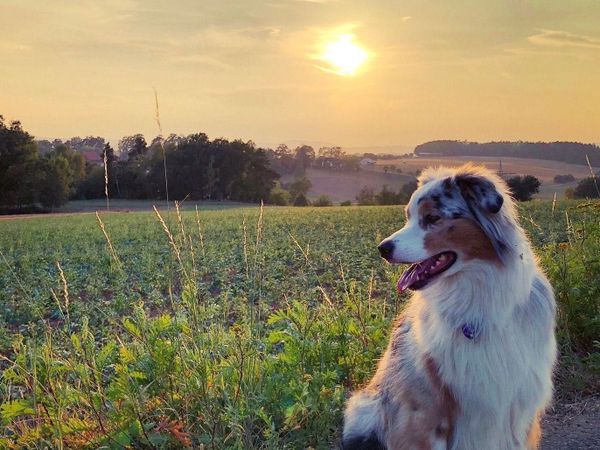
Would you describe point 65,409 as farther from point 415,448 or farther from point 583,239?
point 583,239

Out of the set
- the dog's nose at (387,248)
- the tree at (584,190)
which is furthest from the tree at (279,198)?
the dog's nose at (387,248)

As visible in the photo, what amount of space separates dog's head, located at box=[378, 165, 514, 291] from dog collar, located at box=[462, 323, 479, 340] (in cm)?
32

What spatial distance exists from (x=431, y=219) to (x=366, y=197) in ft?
215

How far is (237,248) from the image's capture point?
2130 cm

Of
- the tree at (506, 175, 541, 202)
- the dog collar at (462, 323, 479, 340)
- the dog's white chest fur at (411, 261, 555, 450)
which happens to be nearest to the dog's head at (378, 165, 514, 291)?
the dog's white chest fur at (411, 261, 555, 450)

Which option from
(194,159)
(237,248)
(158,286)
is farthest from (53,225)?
(194,159)

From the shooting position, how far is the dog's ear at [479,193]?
324 cm

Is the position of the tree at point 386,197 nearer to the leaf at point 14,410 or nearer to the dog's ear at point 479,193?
the dog's ear at point 479,193

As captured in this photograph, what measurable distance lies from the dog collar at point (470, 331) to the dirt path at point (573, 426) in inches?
59.1

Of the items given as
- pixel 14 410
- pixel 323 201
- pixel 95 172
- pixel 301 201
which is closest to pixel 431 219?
pixel 14 410

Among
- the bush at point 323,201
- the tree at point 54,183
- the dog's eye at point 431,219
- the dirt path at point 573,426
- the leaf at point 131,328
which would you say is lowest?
the dirt path at point 573,426

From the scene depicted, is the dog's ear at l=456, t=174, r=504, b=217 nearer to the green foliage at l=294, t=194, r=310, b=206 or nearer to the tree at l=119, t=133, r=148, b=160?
the tree at l=119, t=133, r=148, b=160

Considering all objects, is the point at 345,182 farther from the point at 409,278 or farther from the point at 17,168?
the point at 409,278

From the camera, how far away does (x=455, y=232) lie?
3.32m
